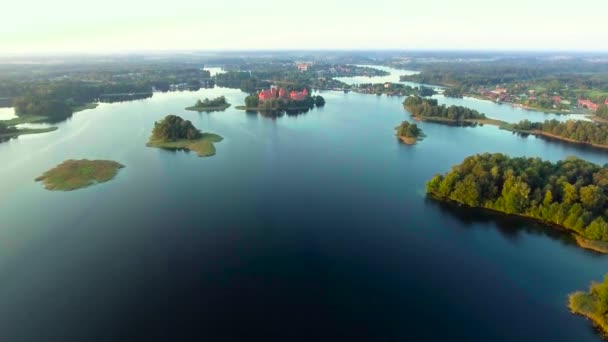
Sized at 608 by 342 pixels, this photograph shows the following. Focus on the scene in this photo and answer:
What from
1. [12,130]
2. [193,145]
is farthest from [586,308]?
[12,130]

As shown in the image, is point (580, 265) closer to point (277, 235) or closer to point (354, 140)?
point (277, 235)

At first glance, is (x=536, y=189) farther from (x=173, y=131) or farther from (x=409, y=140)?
(x=173, y=131)

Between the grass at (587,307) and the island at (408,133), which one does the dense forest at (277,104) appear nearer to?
the island at (408,133)

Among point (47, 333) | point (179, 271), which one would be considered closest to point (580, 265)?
point (179, 271)

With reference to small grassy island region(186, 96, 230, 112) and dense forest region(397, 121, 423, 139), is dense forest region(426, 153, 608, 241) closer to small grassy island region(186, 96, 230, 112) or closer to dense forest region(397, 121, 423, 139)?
dense forest region(397, 121, 423, 139)

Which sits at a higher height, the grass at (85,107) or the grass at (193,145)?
the grass at (85,107)

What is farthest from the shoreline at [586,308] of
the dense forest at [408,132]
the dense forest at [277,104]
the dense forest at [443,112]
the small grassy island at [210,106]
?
the small grassy island at [210,106]

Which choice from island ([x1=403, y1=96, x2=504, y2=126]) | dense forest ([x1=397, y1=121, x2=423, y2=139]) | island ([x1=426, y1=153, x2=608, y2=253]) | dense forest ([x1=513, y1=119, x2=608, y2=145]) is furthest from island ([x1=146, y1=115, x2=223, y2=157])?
dense forest ([x1=513, y1=119, x2=608, y2=145])
